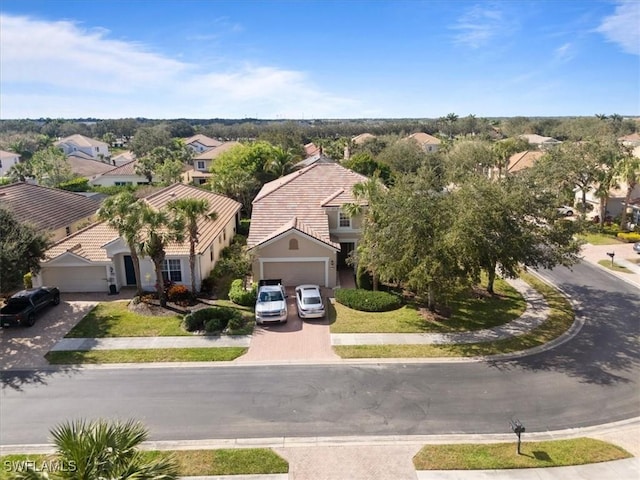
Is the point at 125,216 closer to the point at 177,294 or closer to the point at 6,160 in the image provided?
the point at 177,294

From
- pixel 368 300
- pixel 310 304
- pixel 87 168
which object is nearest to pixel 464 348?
pixel 368 300

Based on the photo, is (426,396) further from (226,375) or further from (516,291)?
(516,291)

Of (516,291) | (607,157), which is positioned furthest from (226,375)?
(607,157)

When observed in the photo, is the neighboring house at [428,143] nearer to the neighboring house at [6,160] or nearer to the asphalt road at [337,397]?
the neighboring house at [6,160]

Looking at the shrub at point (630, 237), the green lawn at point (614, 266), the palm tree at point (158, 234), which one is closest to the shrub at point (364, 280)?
the palm tree at point (158, 234)

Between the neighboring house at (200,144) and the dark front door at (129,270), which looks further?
the neighboring house at (200,144)
